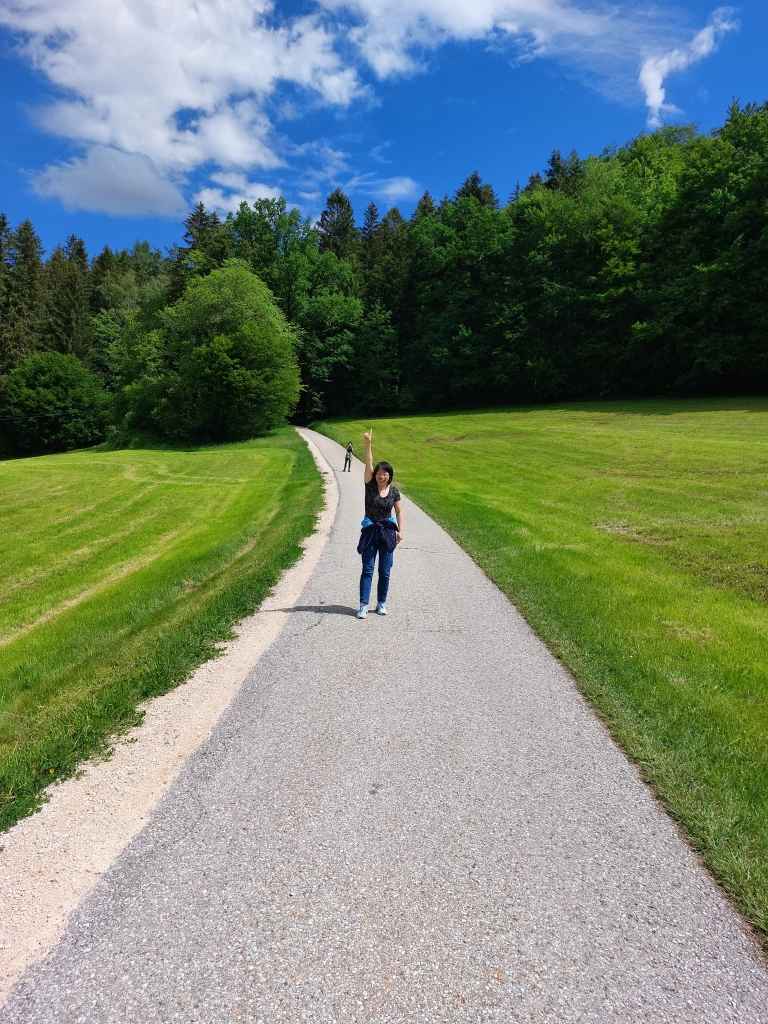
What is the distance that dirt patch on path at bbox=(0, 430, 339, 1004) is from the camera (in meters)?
2.70

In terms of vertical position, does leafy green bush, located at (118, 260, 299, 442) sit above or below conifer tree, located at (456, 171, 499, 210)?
below

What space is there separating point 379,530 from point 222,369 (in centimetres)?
3650

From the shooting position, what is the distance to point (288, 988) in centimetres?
238

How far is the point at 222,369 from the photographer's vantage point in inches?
1575

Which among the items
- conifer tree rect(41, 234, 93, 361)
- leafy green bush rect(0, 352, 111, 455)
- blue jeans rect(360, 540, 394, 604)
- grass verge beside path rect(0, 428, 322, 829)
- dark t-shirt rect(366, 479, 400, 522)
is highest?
conifer tree rect(41, 234, 93, 361)

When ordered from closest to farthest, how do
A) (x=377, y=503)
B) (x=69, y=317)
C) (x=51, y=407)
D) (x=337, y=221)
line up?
1. (x=377, y=503)
2. (x=51, y=407)
3. (x=69, y=317)
4. (x=337, y=221)

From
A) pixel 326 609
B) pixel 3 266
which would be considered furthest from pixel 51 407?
pixel 326 609

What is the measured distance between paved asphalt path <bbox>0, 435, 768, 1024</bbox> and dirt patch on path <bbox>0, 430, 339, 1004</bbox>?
0.12 meters

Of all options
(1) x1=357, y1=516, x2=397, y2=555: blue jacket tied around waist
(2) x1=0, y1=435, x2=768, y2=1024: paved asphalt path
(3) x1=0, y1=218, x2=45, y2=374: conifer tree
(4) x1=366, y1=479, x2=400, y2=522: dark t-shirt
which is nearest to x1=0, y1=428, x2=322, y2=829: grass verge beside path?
(2) x1=0, y1=435, x2=768, y2=1024: paved asphalt path

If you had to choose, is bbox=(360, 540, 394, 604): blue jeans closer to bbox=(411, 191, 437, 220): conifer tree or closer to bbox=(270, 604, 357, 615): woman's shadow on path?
bbox=(270, 604, 357, 615): woman's shadow on path

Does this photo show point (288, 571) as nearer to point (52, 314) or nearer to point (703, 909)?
point (703, 909)

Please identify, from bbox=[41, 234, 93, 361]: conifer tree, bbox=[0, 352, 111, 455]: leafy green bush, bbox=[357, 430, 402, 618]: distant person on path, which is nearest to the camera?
bbox=[357, 430, 402, 618]: distant person on path

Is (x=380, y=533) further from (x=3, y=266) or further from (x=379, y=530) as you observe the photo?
(x=3, y=266)

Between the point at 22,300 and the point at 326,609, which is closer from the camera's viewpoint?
the point at 326,609
